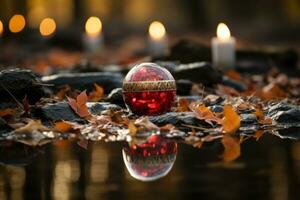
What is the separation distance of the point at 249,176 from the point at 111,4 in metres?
21.8

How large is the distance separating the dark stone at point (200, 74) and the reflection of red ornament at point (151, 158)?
2.83m

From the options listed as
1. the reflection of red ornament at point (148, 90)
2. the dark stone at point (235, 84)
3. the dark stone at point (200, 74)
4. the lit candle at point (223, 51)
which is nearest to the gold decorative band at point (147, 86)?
the reflection of red ornament at point (148, 90)

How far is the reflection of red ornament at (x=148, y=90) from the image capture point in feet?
16.1

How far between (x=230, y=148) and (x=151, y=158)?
526mm

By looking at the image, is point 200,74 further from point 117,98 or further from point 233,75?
point 117,98

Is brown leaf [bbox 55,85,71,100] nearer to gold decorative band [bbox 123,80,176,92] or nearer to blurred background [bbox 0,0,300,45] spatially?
gold decorative band [bbox 123,80,176,92]

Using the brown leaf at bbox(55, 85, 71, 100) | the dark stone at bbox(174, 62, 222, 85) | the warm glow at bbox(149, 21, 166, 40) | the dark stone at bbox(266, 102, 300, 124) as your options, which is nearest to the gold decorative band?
the dark stone at bbox(266, 102, 300, 124)

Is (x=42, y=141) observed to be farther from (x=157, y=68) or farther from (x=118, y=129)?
(x=157, y=68)

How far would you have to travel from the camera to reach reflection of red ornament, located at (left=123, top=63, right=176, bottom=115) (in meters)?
4.92

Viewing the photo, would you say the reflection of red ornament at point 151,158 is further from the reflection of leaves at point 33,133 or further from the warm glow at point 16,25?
the warm glow at point 16,25

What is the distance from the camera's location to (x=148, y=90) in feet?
16.1

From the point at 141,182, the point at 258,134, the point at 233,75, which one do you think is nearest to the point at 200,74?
the point at 233,75

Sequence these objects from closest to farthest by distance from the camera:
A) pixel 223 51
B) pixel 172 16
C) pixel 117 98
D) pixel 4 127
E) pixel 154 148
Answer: pixel 154 148 < pixel 4 127 < pixel 117 98 < pixel 223 51 < pixel 172 16

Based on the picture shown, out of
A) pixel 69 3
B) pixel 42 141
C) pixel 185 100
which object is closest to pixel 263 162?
pixel 42 141
